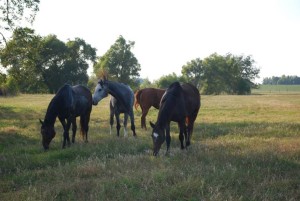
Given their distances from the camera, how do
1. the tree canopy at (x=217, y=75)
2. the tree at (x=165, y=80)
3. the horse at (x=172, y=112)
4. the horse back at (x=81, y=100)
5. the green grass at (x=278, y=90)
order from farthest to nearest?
the green grass at (x=278, y=90) → the tree canopy at (x=217, y=75) → the tree at (x=165, y=80) → the horse back at (x=81, y=100) → the horse at (x=172, y=112)

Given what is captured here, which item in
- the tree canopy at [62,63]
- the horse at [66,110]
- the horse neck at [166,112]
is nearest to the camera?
the horse neck at [166,112]

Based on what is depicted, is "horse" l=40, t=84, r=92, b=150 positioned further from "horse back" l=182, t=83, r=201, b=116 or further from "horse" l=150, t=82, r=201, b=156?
"horse back" l=182, t=83, r=201, b=116

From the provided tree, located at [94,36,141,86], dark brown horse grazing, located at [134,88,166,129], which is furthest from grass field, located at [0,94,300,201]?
tree, located at [94,36,141,86]

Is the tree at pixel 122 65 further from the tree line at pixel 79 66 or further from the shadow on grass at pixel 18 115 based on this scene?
the shadow on grass at pixel 18 115

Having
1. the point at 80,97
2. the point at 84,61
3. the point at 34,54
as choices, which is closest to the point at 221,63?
the point at 84,61

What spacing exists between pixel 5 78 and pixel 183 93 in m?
13.3

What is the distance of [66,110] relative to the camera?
36.6ft

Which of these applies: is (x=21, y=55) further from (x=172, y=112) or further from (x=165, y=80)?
(x=165, y=80)

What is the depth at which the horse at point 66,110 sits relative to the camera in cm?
1052

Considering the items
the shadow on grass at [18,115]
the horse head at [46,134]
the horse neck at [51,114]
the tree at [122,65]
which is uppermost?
the tree at [122,65]

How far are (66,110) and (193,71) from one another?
10196cm

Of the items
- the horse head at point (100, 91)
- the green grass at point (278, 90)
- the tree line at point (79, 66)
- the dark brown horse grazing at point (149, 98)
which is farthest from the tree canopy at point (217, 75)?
the horse head at point (100, 91)

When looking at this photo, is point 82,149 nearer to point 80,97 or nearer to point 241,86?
point 80,97

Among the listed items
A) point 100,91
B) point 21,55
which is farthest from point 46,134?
point 21,55
